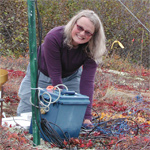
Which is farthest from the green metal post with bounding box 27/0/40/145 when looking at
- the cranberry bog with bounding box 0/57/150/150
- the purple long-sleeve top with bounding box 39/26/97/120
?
the purple long-sleeve top with bounding box 39/26/97/120

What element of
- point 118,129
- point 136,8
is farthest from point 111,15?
point 118,129

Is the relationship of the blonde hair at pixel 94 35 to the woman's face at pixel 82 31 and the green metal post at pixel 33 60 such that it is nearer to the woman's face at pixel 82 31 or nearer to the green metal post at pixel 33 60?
the woman's face at pixel 82 31

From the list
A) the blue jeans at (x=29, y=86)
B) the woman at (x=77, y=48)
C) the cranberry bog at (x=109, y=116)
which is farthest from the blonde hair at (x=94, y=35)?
the cranberry bog at (x=109, y=116)

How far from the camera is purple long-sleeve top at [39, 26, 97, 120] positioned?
3180mm

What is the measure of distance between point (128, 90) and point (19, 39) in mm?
3685

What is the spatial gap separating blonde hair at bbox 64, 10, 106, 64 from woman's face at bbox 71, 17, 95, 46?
43 millimetres

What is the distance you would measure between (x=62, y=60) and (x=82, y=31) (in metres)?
0.47

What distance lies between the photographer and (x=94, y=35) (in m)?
3.18

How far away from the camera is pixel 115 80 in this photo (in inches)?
270

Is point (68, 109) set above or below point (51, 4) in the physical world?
below

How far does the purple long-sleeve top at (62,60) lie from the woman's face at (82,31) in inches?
7.1

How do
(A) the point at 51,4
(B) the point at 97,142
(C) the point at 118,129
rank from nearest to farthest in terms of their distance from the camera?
1. (B) the point at 97,142
2. (C) the point at 118,129
3. (A) the point at 51,4

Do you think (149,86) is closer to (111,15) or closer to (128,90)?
(128,90)

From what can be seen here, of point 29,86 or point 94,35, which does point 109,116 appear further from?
point 94,35
